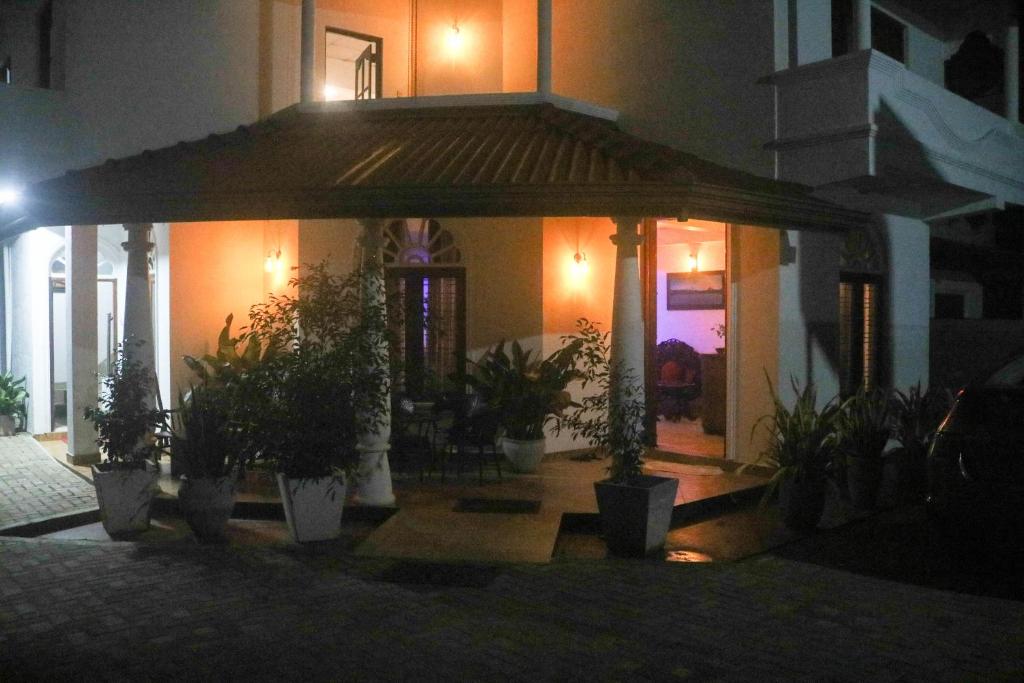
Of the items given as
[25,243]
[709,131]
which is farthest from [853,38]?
[25,243]

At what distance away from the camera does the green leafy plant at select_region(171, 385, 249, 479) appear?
7.60 metres

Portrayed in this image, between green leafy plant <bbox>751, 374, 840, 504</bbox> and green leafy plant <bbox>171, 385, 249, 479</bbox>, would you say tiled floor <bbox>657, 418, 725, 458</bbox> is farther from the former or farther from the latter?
green leafy plant <bbox>171, 385, 249, 479</bbox>

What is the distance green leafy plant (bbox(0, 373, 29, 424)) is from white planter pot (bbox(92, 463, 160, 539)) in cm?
650

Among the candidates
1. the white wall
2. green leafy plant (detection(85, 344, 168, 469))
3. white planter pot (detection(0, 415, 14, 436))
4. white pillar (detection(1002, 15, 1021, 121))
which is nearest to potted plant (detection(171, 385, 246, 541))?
green leafy plant (detection(85, 344, 168, 469))

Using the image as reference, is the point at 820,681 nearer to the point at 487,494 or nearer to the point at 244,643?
the point at 244,643

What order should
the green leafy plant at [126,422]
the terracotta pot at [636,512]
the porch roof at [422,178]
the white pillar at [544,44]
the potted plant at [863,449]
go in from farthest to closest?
the white pillar at [544,44] < the potted plant at [863,449] < the porch roof at [422,178] < the green leafy plant at [126,422] < the terracotta pot at [636,512]

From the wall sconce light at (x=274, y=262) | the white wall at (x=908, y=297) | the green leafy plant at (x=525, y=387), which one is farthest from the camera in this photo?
Answer: the white wall at (x=908, y=297)

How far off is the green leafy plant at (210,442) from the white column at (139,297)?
1.83 meters

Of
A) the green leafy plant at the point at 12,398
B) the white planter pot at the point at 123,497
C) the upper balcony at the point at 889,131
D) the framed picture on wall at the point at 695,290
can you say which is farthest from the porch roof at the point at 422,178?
the framed picture on wall at the point at 695,290

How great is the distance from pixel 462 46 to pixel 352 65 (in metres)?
1.86

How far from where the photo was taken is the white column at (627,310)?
866 cm

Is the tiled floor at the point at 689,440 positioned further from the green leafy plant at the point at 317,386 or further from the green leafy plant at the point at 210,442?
the green leafy plant at the point at 210,442

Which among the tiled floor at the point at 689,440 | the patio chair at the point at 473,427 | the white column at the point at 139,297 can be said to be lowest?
the tiled floor at the point at 689,440

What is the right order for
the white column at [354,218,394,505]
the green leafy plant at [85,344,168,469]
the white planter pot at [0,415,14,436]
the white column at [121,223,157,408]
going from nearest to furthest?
1. the green leafy plant at [85,344,168,469]
2. the white column at [354,218,394,505]
3. the white column at [121,223,157,408]
4. the white planter pot at [0,415,14,436]
